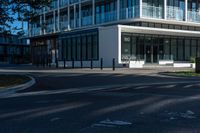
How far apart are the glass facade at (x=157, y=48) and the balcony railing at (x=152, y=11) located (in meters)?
2.45

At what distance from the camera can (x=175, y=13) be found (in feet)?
136

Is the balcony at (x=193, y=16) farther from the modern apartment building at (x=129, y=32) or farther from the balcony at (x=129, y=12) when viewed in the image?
the balcony at (x=129, y=12)

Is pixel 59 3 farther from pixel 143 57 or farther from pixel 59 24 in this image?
pixel 143 57

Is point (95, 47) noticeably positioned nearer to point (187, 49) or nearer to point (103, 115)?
point (187, 49)

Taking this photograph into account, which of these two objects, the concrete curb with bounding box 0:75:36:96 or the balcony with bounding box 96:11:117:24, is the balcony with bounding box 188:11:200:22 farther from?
the concrete curb with bounding box 0:75:36:96

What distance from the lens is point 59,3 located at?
163ft

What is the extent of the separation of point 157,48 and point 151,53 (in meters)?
1.22

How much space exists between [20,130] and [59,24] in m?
43.5

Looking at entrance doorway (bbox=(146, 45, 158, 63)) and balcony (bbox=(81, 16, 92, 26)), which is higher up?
balcony (bbox=(81, 16, 92, 26))

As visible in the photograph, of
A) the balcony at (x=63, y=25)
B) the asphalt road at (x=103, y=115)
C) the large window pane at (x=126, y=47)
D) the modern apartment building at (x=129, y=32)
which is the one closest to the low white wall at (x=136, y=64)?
the modern apartment building at (x=129, y=32)

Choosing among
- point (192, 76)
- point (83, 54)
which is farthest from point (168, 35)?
point (192, 76)

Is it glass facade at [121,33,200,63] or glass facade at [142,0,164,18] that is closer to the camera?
glass facade at [121,33,200,63]

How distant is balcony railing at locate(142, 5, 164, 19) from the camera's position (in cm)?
3778

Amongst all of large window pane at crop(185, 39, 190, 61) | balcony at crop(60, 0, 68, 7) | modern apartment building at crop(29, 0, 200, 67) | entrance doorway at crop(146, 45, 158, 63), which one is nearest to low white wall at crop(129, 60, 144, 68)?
modern apartment building at crop(29, 0, 200, 67)
